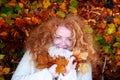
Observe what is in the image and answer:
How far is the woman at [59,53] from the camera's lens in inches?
152

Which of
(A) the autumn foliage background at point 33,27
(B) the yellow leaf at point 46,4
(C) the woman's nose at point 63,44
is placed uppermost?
(C) the woman's nose at point 63,44

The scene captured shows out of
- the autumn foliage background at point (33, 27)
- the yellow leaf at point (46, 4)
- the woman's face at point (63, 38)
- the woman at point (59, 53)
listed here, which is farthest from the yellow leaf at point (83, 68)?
the yellow leaf at point (46, 4)

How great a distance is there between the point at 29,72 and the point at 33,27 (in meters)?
1.29

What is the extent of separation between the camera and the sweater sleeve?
153 inches

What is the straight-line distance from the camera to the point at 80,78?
13.3 feet

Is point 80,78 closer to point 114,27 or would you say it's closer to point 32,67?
point 32,67

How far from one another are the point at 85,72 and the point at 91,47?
0.24 m

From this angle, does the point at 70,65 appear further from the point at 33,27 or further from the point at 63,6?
the point at 63,6

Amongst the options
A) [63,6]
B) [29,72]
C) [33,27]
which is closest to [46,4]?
[63,6]

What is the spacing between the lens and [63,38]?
3.85m

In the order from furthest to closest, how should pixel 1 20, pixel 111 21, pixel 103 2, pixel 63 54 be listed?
pixel 103 2, pixel 111 21, pixel 1 20, pixel 63 54

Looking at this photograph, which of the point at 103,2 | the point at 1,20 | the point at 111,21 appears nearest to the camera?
the point at 1,20

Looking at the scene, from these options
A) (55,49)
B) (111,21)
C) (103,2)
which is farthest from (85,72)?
(103,2)

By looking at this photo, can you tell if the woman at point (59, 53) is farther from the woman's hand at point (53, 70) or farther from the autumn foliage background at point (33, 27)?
the autumn foliage background at point (33, 27)
